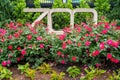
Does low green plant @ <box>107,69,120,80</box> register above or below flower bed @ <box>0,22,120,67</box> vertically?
below

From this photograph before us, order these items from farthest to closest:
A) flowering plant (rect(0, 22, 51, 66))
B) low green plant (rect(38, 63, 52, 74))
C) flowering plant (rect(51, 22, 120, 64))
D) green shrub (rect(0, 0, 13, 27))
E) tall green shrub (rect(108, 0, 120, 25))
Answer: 1. tall green shrub (rect(108, 0, 120, 25))
2. green shrub (rect(0, 0, 13, 27))
3. flowering plant (rect(0, 22, 51, 66))
4. low green plant (rect(38, 63, 52, 74))
5. flowering plant (rect(51, 22, 120, 64))

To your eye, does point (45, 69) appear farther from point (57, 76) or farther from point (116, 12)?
point (116, 12)

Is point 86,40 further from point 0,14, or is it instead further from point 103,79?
point 0,14

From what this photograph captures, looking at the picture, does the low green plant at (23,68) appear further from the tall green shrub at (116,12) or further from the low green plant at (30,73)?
the tall green shrub at (116,12)

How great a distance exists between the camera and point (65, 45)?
14.7ft

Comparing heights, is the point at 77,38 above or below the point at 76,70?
above

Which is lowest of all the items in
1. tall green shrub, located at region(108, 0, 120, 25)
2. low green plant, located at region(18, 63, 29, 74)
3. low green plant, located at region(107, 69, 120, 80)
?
low green plant, located at region(107, 69, 120, 80)

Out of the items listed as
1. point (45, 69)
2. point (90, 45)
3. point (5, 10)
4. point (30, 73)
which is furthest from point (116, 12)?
point (30, 73)

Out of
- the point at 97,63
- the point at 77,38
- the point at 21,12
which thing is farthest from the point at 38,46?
the point at 21,12

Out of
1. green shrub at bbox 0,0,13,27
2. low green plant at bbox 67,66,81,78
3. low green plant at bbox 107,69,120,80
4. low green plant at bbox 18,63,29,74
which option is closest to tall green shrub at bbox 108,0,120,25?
green shrub at bbox 0,0,13,27

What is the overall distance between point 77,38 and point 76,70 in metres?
0.49

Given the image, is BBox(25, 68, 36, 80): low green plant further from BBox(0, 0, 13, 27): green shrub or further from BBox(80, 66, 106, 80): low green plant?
BBox(0, 0, 13, 27): green shrub

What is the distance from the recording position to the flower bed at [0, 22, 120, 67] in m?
4.42

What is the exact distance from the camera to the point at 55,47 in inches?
181
